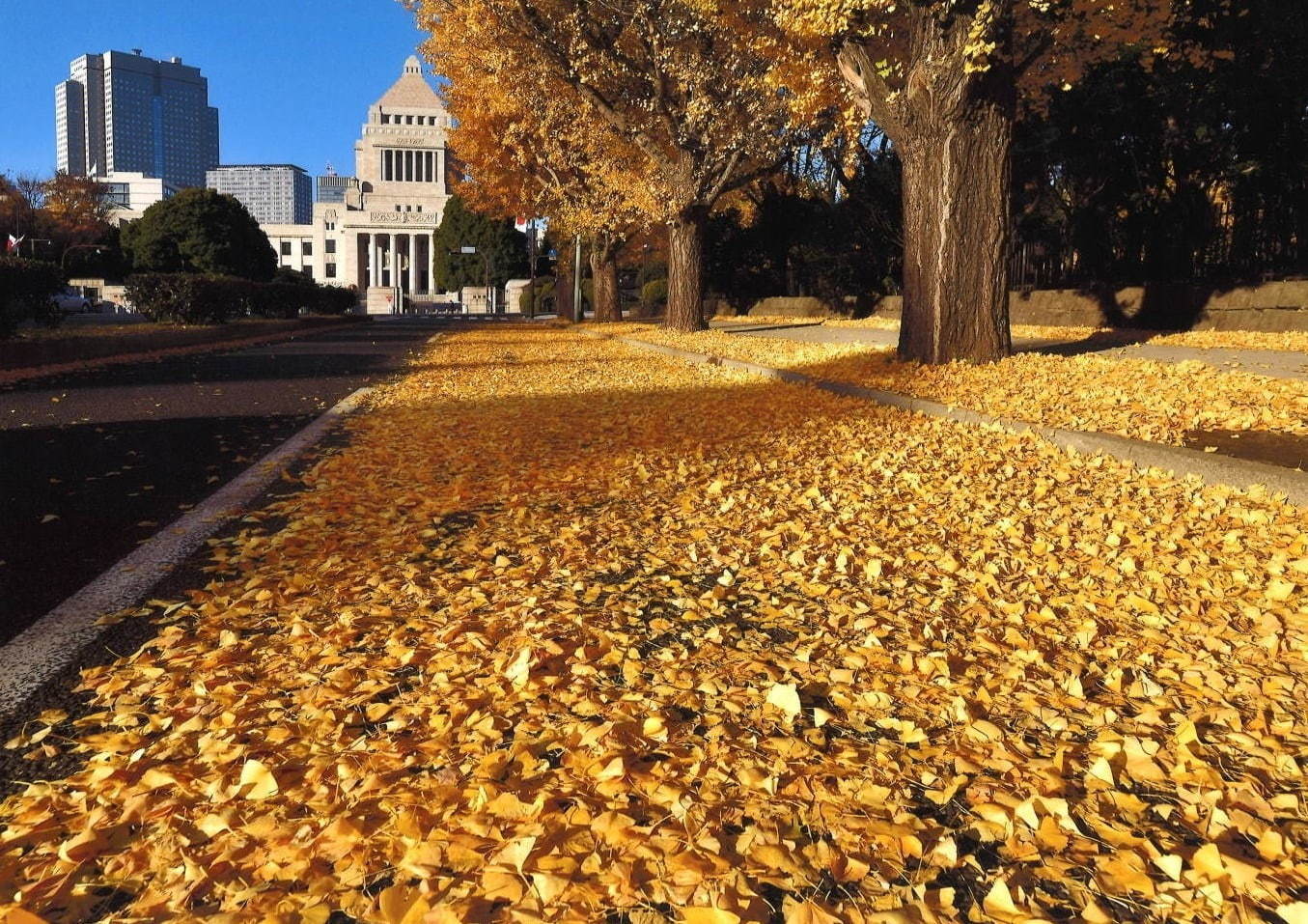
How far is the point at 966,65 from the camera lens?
9.79 m

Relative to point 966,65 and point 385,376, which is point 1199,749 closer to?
point 966,65

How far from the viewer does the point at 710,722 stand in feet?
8.94

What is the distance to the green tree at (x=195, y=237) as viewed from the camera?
6500cm

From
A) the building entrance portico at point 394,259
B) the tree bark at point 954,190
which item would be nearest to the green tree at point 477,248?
the building entrance portico at point 394,259

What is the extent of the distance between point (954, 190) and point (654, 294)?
123ft

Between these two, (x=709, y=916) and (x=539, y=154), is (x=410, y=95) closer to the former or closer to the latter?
(x=539, y=154)

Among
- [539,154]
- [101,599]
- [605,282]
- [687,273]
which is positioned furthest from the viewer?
[605,282]

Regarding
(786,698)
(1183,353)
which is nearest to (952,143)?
(1183,353)

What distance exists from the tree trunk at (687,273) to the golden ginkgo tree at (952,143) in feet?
36.3

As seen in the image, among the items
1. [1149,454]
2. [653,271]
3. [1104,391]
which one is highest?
[653,271]

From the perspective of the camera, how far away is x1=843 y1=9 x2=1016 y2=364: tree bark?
34.3ft

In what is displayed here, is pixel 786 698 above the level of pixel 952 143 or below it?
below

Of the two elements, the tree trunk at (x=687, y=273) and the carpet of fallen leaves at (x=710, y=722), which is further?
the tree trunk at (x=687, y=273)

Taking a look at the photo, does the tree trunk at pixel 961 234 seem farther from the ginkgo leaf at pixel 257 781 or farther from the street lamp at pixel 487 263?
the street lamp at pixel 487 263
